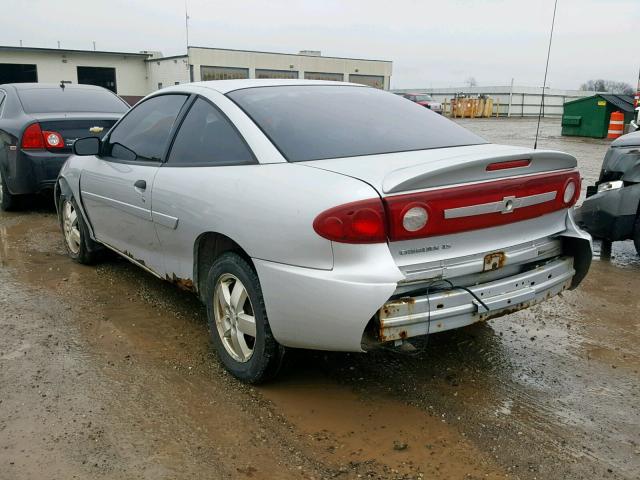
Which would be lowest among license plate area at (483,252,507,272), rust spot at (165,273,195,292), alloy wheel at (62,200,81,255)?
alloy wheel at (62,200,81,255)

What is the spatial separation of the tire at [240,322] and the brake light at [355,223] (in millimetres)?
549

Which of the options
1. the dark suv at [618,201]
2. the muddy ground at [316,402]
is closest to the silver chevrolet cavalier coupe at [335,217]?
the muddy ground at [316,402]

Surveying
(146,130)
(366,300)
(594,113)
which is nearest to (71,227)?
(146,130)

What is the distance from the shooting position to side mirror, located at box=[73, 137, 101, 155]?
4.39 m

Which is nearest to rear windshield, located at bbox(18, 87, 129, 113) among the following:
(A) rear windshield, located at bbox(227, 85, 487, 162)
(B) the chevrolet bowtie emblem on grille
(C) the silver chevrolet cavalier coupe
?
(C) the silver chevrolet cavalier coupe

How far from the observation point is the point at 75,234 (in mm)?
5250

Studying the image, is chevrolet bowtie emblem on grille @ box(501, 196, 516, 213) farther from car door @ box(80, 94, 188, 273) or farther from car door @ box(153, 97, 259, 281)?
car door @ box(80, 94, 188, 273)

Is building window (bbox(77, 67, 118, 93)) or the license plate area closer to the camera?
the license plate area

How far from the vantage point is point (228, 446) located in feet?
8.65

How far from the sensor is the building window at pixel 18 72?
3316cm

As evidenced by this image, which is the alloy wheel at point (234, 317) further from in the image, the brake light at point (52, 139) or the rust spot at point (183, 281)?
the brake light at point (52, 139)

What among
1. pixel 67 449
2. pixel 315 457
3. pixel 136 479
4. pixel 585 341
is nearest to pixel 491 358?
pixel 585 341

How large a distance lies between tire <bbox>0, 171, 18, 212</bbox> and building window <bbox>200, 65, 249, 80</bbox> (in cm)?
3016

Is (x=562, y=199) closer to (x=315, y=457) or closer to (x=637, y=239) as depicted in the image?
(x=315, y=457)
